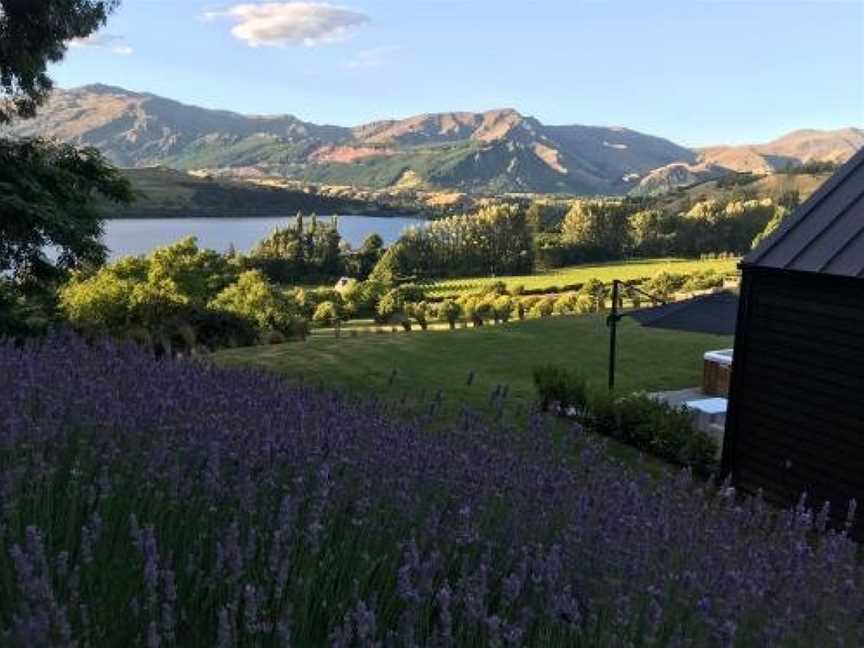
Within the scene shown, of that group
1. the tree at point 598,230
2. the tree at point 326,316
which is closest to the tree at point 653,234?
the tree at point 598,230

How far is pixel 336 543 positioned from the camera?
326 cm

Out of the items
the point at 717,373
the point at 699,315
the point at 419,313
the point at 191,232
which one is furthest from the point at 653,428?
the point at 191,232

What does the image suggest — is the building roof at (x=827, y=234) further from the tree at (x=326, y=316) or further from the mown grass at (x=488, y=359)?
the tree at (x=326, y=316)

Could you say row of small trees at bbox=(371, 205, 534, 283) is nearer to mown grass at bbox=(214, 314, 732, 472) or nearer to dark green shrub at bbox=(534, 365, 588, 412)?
mown grass at bbox=(214, 314, 732, 472)

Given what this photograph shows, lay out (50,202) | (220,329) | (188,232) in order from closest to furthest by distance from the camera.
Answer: (50,202), (220,329), (188,232)

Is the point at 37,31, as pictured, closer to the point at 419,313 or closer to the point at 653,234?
the point at 419,313

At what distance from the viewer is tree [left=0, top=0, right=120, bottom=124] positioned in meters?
14.8

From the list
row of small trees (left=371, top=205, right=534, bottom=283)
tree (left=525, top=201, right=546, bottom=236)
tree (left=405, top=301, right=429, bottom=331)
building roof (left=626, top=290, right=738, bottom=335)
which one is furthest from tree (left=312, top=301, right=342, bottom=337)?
tree (left=525, top=201, right=546, bottom=236)

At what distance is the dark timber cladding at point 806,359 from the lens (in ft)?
32.7

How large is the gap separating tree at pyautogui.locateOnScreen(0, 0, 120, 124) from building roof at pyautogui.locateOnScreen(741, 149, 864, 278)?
11.9 metres

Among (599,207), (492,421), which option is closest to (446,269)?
(599,207)

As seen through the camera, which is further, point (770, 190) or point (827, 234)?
point (770, 190)

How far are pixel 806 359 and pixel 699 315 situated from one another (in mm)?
5736

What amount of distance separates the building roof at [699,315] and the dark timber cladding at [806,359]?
4210 millimetres
